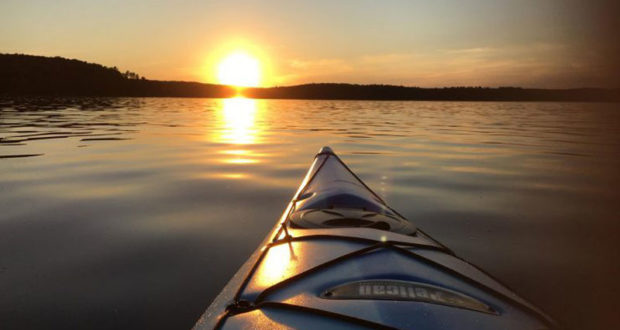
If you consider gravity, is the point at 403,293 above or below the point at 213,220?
above

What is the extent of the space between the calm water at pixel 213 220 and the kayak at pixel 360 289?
117 cm

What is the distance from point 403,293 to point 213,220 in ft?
13.8

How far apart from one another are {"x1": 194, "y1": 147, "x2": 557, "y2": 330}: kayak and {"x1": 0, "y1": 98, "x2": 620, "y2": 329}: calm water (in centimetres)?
117

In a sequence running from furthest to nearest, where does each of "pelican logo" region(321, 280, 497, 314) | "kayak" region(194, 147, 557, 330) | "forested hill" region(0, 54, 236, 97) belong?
"forested hill" region(0, 54, 236, 97), "pelican logo" region(321, 280, 497, 314), "kayak" region(194, 147, 557, 330)

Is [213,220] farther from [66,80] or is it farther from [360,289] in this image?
[66,80]

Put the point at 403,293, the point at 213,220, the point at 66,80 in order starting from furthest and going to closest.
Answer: the point at 66,80
the point at 213,220
the point at 403,293

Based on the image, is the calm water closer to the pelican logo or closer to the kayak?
the kayak

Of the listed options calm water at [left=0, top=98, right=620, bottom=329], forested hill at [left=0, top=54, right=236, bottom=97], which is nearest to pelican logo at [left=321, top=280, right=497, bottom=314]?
calm water at [left=0, top=98, right=620, bottom=329]

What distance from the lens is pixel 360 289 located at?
2.28 metres

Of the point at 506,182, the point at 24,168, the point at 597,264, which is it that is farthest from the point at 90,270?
the point at 506,182

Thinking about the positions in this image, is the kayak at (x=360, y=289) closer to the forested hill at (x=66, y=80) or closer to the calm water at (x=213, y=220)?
the calm water at (x=213, y=220)

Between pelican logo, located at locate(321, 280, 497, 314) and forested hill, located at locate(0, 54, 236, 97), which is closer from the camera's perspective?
pelican logo, located at locate(321, 280, 497, 314)

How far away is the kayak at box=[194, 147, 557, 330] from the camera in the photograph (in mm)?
1989

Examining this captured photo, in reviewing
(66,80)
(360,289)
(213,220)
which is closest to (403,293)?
Answer: (360,289)
